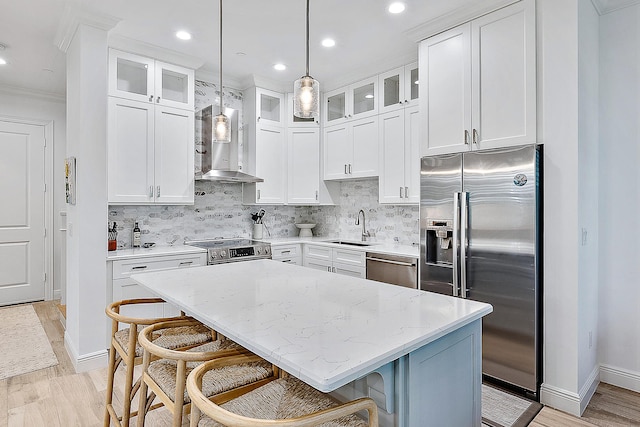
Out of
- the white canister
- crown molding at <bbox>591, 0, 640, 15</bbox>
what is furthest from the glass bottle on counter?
crown molding at <bbox>591, 0, 640, 15</bbox>

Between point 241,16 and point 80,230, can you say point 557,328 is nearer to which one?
point 241,16

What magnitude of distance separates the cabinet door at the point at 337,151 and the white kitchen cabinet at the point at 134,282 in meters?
2.00

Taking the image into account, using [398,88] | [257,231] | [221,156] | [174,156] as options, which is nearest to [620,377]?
[398,88]

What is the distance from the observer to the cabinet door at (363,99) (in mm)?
4102

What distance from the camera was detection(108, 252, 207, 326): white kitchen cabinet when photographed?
3197 millimetres

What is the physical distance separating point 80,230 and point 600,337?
4.13 m

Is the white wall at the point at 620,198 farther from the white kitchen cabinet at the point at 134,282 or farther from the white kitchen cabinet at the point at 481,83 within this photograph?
the white kitchen cabinet at the point at 134,282

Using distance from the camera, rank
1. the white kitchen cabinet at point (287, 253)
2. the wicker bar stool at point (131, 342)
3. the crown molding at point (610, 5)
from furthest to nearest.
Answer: the white kitchen cabinet at point (287, 253) < the crown molding at point (610, 5) < the wicker bar stool at point (131, 342)

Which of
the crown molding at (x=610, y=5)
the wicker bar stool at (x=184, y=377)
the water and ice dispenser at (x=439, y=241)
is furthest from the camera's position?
the water and ice dispenser at (x=439, y=241)

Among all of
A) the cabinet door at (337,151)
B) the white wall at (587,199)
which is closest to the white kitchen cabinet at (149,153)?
the cabinet door at (337,151)

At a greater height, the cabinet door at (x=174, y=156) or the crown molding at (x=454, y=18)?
the crown molding at (x=454, y=18)

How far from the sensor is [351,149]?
437 centimetres

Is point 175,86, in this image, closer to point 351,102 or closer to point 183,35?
point 183,35

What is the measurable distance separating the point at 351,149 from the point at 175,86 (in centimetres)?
205
